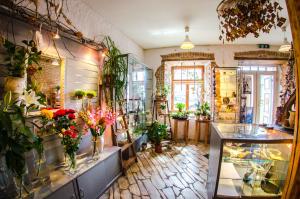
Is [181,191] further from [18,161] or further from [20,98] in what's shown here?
[20,98]

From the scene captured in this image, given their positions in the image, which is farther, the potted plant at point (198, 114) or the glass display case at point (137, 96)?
the potted plant at point (198, 114)

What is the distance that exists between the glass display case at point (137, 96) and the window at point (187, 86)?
0.77 meters

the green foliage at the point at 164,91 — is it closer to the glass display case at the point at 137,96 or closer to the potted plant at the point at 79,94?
the glass display case at the point at 137,96

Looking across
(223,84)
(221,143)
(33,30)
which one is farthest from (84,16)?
(223,84)

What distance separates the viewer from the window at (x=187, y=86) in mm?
5457

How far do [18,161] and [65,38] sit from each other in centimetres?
169

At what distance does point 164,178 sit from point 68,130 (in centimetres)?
169

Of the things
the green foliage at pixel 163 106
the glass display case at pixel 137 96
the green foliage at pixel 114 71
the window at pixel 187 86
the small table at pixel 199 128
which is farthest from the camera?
the window at pixel 187 86

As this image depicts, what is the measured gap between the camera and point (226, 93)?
16.4ft

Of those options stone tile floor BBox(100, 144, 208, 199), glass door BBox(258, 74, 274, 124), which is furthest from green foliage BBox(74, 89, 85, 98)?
glass door BBox(258, 74, 274, 124)

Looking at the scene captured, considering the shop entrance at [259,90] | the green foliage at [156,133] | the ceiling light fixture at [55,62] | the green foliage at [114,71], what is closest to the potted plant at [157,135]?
the green foliage at [156,133]

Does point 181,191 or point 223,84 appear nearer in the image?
point 181,191

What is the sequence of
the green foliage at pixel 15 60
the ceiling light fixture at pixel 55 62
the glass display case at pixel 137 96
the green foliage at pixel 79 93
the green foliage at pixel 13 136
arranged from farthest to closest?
the glass display case at pixel 137 96
the green foliage at pixel 79 93
the ceiling light fixture at pixel 55 62
the green foliage at pixel 15 60
the green foliage at pixel 13 136

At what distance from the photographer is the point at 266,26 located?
1704mm
